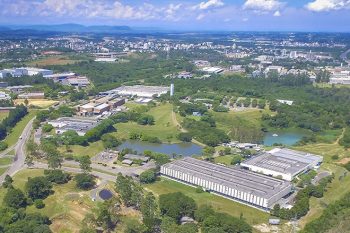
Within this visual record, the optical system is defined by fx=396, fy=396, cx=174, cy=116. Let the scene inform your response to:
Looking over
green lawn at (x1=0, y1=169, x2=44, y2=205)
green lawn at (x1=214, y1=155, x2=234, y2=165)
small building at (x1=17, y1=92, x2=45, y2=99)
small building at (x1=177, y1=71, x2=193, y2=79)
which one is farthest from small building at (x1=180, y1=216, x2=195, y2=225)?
small building at (x1=177, y1=71, x2=193, y2=79)

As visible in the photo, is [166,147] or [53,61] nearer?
[166,147]

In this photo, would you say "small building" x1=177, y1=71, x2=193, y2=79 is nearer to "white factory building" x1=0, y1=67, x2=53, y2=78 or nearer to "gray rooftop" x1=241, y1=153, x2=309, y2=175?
"white factory building" x1=0, y1=67, x2=53, y2=78

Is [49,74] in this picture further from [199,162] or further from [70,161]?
[199,162]

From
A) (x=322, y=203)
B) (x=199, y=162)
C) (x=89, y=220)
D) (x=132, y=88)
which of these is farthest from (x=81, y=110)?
(x=322, y=203)

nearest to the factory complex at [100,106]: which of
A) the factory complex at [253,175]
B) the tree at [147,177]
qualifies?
the factory complex at [253,175]

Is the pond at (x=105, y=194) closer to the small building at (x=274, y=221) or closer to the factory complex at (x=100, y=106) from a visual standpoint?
the small building at (x=274, y=221)

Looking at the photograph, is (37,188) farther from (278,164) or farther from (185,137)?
(278,164)

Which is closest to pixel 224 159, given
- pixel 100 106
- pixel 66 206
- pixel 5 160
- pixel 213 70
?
pixel 66 206
